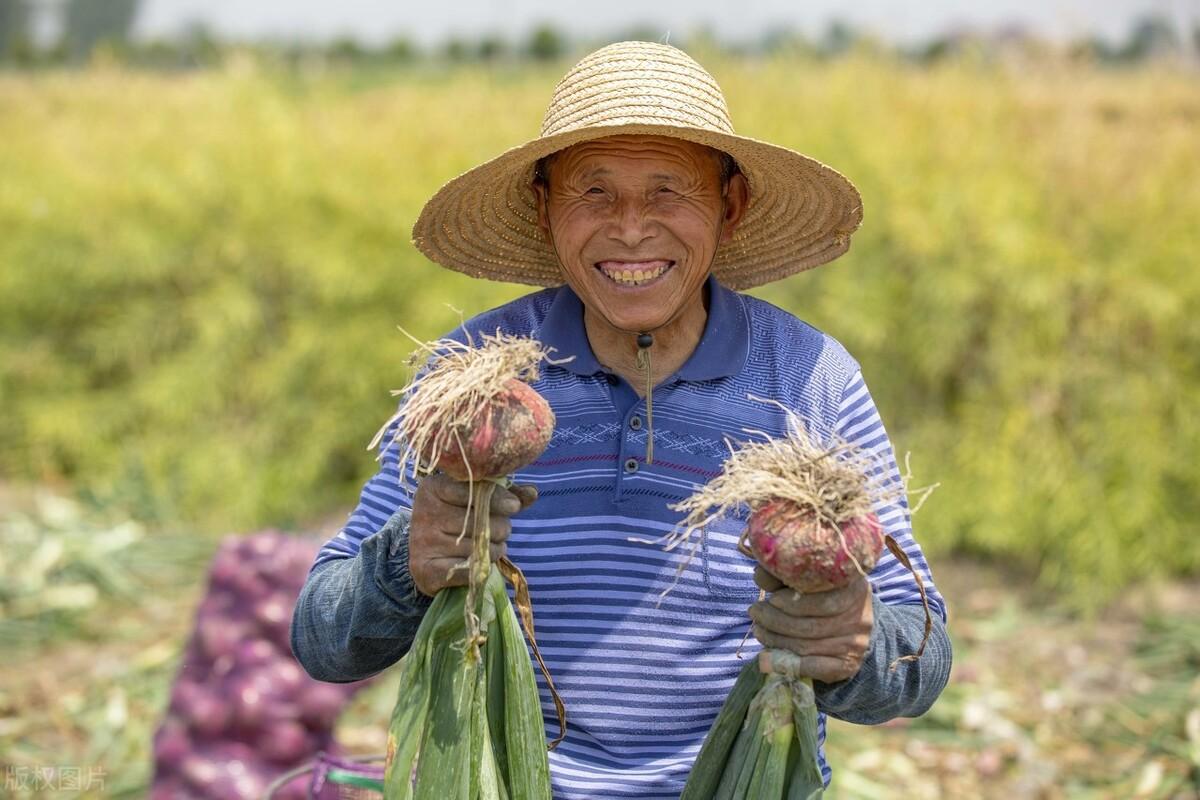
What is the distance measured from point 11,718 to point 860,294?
11.6 ft

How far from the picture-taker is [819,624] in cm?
149


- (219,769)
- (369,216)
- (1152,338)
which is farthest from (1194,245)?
(219,769)

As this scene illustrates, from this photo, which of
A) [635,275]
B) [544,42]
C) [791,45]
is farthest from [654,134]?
[544,42]

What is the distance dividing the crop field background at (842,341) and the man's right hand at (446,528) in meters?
2.32

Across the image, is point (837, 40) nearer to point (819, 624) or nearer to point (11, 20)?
point (819, 624)

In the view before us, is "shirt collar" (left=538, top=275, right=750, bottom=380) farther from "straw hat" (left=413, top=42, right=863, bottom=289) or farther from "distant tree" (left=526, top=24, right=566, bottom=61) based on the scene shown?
"distant tree" (left=526, top=24, right=566, bottom=61)

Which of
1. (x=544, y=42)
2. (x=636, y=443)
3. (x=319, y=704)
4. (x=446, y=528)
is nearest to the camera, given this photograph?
(x=446, y=528)

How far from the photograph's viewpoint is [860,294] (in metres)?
5.13

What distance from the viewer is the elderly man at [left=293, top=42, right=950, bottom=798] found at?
1767 millimetres

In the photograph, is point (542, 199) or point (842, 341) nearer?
point (542, 199)

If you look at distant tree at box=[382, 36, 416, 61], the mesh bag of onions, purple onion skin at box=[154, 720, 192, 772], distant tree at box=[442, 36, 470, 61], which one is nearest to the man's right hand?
the mesh bag of onions

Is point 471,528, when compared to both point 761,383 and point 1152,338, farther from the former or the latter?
point 1152,338

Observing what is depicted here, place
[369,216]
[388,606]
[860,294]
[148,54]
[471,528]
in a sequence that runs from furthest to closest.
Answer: [148,54] → [369,216] → [860,294] → [388,606] → [471,528]

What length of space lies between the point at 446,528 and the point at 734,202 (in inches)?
30.1
